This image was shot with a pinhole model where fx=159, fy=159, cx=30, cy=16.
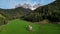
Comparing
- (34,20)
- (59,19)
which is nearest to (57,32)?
(59,19)

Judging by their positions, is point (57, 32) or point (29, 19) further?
point (29, 19)

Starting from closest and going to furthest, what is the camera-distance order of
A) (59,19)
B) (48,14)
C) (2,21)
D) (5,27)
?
(5,27)
(2,21)
(59,19)
(48,14)

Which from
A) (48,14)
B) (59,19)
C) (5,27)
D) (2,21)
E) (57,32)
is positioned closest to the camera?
(57,32)

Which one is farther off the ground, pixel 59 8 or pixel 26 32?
pixel 59 8

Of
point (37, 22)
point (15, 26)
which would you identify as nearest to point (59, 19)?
point (37, 22)

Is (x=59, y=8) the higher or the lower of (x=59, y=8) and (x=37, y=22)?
the higher

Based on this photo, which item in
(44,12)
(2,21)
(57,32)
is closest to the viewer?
(57,32)

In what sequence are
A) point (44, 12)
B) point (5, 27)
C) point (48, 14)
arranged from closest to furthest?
point (5, 27) → point (48, 14) → point (44, 12)

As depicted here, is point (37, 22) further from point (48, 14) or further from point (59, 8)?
point (59, 8)

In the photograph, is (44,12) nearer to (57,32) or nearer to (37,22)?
(37,22)
